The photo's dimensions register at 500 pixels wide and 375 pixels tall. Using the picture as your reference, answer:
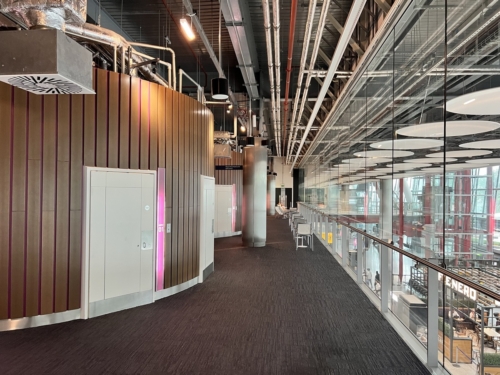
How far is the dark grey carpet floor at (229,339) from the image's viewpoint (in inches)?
124

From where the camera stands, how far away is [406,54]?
187 inches

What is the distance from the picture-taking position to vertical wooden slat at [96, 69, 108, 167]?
462 cm

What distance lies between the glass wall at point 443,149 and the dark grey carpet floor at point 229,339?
0.58 metres

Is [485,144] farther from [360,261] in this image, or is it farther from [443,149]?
[360,261]

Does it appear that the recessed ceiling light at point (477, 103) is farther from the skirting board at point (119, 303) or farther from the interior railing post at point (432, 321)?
the skirting board at point (119, 303)

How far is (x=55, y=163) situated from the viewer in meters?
4.33

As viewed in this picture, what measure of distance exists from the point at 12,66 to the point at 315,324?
158 inches

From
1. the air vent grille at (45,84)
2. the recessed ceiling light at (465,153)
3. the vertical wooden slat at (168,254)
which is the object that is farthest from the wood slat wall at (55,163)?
the recessed ceiling light at (465,153)

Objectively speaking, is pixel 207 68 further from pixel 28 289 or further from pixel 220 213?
pixel 28 289

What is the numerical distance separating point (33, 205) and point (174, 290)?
2.37 meters

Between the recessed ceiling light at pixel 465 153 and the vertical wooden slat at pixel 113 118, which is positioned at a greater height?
the vertical wooden slat at pixel 113 118

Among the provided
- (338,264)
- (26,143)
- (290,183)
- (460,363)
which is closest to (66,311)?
(26,143)

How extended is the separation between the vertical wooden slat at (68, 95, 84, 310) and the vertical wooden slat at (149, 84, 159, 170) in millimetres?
963

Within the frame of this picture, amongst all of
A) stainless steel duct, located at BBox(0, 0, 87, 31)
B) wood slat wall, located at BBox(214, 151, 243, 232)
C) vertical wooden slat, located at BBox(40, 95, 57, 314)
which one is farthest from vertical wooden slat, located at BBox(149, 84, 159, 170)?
wood slat wall, located at BBox(214, 151, 243, 232)
